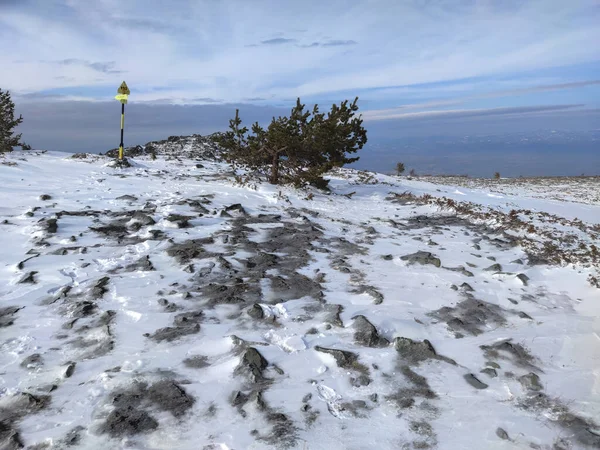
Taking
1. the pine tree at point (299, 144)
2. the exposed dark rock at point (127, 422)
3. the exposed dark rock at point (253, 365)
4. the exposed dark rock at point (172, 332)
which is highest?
the pine tree at point (299, 144)

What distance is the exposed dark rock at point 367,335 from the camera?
4668 mm

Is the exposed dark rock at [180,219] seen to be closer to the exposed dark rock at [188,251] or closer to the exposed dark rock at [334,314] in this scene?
the exposed dark rock at [188,251]

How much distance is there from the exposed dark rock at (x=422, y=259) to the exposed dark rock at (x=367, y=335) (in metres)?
3.00

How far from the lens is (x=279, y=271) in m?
6.79

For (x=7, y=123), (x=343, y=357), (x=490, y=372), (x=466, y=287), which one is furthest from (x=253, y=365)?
(x=7, y=123)

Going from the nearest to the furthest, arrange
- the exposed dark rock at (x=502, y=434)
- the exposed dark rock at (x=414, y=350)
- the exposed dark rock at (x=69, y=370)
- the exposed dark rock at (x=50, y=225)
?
the exposed dark rock at (x=502, y=434) < the exposed dark rock at (x=69, y=370) < the exposed dark rock at (x=414, y=350) < the exposed dark rock at (x=50, y=225)

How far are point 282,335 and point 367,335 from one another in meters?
1.05

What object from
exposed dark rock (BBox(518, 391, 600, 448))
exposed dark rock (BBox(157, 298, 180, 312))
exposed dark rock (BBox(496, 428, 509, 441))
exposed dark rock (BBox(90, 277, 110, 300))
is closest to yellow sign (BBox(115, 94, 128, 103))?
exposed dark rock (BBox(90, 277, 110, 300))

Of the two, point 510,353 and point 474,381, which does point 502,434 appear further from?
point 510,353

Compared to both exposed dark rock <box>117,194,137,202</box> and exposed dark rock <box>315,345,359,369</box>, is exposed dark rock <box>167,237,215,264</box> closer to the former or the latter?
exposed dark rock <box>315,345,359,369</box>

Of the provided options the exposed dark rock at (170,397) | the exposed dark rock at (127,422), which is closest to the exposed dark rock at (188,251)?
the exposed dark rock at (170,397)

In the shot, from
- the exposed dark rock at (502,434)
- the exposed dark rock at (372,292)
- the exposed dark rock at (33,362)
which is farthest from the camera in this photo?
the exposed dark rock at (372,292)

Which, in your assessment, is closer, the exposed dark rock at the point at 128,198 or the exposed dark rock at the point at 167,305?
the exposed dark rock at the point at 167,305

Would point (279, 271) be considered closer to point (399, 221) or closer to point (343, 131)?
point (399, 221)
